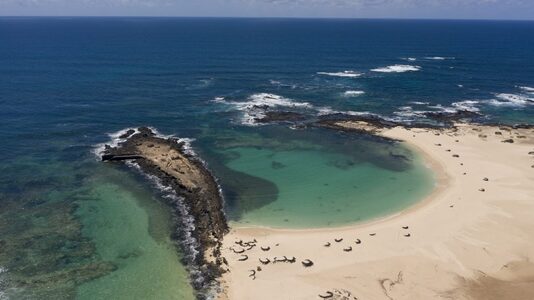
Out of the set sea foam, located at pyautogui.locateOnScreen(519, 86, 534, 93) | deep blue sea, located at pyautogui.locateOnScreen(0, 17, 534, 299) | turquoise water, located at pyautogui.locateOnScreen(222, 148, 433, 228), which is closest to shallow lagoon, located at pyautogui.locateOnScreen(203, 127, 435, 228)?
turquoise water, located at pyautogui.locateOnScreen(222, 148, 433, 228)

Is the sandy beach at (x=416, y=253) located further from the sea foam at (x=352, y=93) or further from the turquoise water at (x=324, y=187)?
the sea foam at (x=352, y=93)

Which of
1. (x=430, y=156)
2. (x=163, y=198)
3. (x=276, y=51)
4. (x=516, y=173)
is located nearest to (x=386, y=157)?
(x=430, y=156)

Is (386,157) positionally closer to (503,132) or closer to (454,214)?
(454,214)

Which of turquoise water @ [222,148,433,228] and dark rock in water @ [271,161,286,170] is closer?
turquoise water @ [222,148,433,228]

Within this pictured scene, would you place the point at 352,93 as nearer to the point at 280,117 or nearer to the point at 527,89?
the point at 280,117

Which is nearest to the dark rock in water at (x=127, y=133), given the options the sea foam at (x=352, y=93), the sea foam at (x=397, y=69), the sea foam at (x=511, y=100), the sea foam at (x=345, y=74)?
the sea foam at (x=352, y=93)

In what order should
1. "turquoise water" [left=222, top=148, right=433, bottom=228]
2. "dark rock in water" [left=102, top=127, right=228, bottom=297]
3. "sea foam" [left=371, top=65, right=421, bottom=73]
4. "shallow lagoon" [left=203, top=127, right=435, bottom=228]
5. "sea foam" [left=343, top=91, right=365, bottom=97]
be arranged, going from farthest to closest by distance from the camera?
"sea foam" [left=371, top=65, right=421, bottom=73], "sea foam" [left=343, top=91, right=365, bottom=97], "shallow lagoon" [left=203, top=127, right=435, bottom=228], "turquoise water" [left=222, top=148, right=433, bottom=228], "dark rock in water" [left=102, top=127, right=228, bottom=297]

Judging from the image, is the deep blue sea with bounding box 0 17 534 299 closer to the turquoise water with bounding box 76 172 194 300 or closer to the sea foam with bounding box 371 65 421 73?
the turquoise water with bounding box 76 172 194 300
